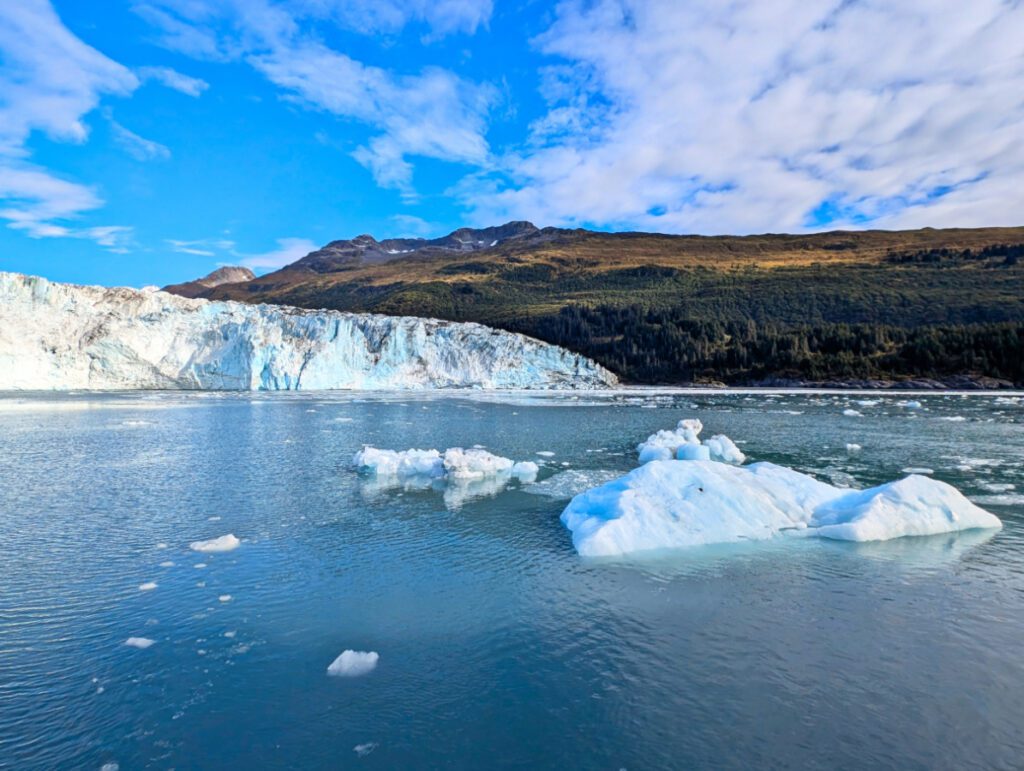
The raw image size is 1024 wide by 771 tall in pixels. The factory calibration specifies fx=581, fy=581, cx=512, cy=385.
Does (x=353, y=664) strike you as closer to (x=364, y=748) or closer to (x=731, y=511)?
(x=364, y=748)

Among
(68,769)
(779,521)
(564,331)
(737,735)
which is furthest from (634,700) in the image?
(564,331)

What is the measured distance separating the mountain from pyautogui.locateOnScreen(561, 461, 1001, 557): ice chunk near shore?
59518 mm

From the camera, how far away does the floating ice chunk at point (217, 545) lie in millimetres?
9852

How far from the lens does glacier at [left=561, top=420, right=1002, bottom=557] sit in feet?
33.2

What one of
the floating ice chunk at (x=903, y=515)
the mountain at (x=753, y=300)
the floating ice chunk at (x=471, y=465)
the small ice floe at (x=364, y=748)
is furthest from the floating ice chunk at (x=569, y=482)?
the mountain at (x=753, y=300)

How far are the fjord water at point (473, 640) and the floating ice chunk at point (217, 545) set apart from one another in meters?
0.20

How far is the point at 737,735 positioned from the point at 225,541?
28.1 ft

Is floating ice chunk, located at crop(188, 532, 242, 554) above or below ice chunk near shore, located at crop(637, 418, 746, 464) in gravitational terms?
below

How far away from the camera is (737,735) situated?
16.4 ft

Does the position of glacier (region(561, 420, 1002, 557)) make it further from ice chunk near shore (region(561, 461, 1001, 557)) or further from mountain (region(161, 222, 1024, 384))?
mountain (region(161, 222, 1024, 384))

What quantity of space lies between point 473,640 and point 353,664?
1.37 metres

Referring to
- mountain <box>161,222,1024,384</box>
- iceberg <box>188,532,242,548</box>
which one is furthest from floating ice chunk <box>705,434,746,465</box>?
mountain <box>161,222,1024,384</box>

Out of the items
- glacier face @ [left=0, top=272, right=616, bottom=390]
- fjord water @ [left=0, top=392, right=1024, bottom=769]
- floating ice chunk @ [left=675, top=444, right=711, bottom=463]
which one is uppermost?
glacier face @ [left=0, top=272, right=616, bottom=390]

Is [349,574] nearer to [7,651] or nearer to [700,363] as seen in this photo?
[7,651]
